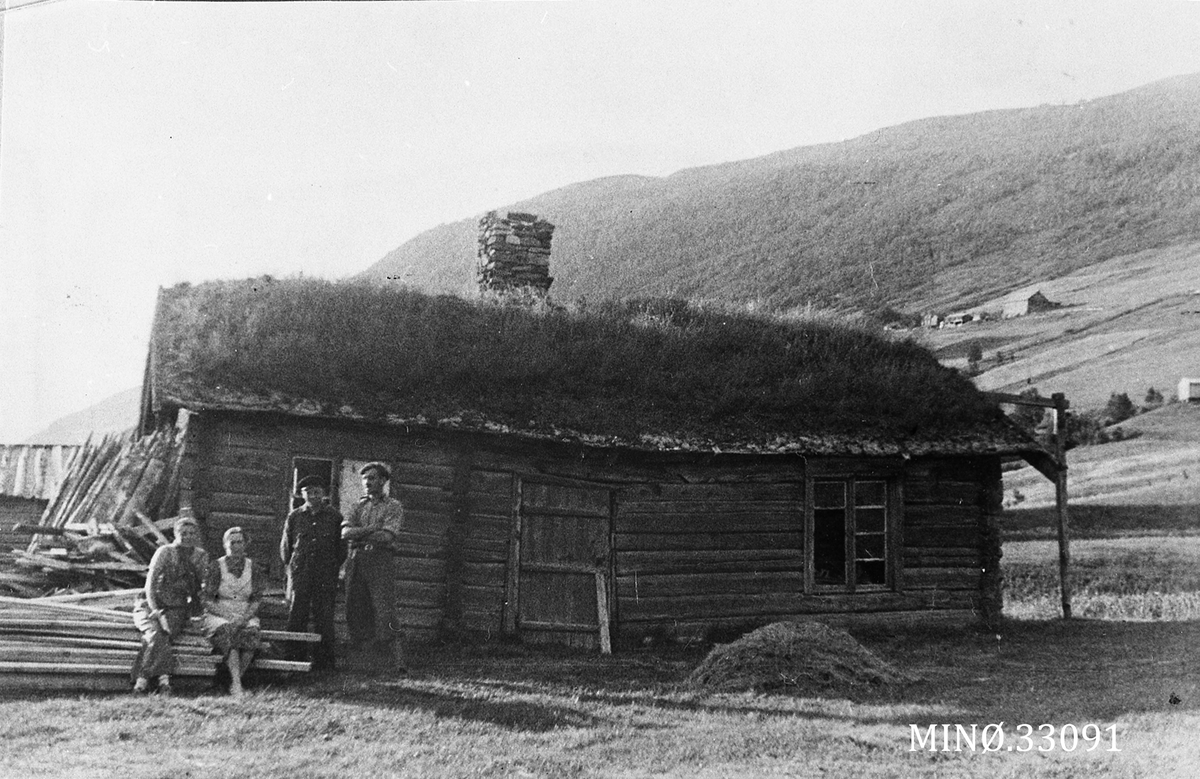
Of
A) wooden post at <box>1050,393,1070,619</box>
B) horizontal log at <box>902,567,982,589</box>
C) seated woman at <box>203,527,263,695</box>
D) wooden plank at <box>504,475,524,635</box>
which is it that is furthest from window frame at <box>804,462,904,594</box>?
seated woman at <box>203,527,263,695</box>

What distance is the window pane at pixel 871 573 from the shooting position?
13617 mm

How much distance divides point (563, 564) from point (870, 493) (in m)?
4.49

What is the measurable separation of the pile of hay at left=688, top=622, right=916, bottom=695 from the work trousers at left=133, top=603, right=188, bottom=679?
4.62 meters

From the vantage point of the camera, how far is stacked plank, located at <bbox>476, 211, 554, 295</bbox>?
15.2 meters

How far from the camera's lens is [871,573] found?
1388cm

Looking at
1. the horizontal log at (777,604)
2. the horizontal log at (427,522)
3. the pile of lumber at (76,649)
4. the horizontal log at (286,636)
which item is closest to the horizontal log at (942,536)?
the horizontal log at (777,604)

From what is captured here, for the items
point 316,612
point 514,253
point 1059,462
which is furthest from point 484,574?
point 1059,462

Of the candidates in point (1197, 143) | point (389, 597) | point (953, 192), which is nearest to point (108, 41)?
point (389, 597)

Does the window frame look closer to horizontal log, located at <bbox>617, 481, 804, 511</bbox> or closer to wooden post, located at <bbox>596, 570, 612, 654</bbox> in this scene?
horizontal log, located at <bbox>617, 481, 804, 511</bbox>

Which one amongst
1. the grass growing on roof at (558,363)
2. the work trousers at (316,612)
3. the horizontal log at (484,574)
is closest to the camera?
the work trousers at (316,612)

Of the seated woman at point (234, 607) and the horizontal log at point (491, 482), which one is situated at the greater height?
the horizontal log at point (491, 482)

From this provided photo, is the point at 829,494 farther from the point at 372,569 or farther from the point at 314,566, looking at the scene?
the point at 314,566

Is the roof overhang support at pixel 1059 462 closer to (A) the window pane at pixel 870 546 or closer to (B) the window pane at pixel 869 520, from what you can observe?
(B) the window pane at pixel 869 520

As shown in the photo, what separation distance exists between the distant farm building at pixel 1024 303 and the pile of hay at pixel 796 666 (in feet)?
36.6
